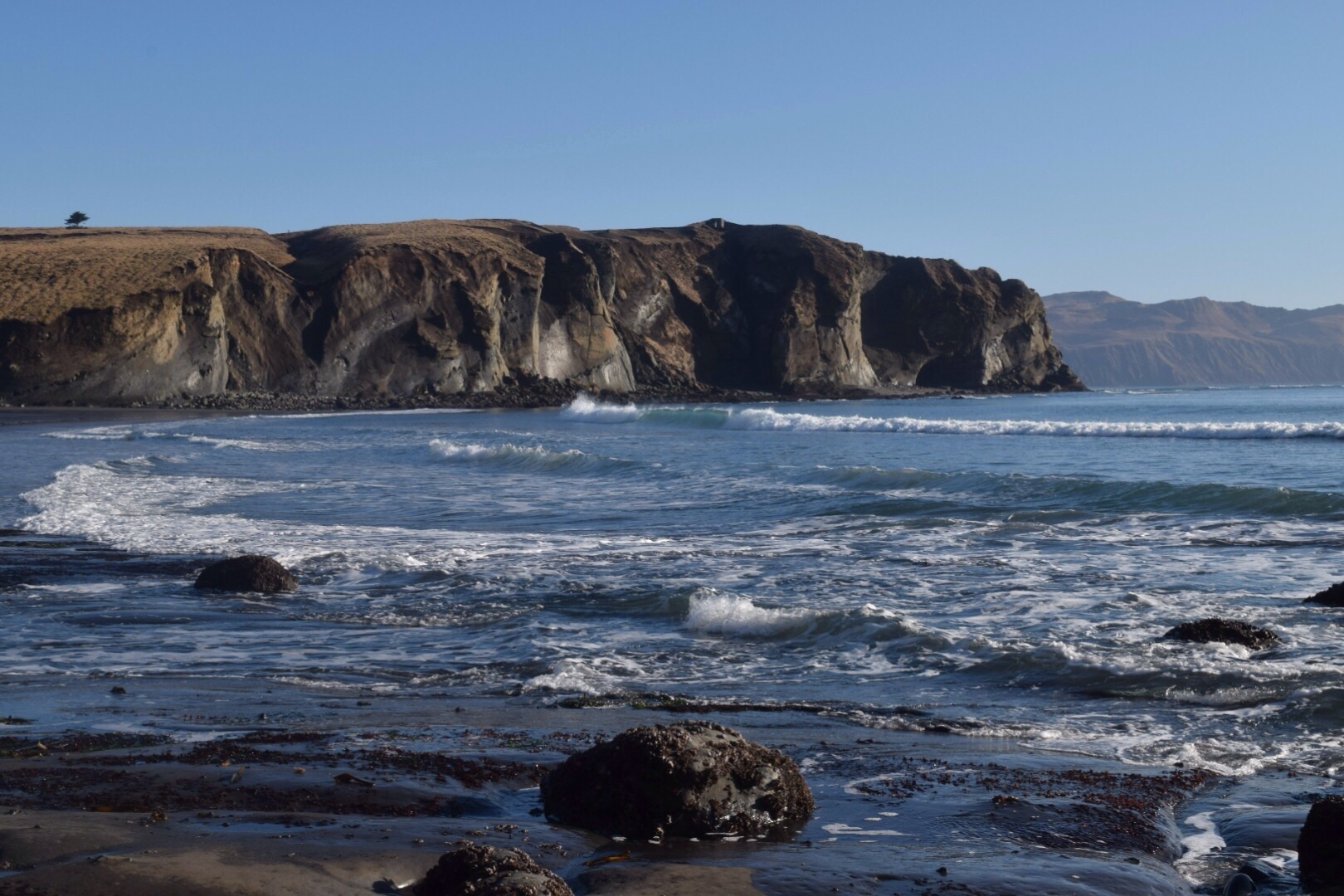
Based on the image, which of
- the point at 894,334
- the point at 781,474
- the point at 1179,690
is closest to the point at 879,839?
the point at 1179,690

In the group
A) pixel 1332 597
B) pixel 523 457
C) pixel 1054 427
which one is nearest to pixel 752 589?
pixel 1332 597

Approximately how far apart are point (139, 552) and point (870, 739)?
34.6ft

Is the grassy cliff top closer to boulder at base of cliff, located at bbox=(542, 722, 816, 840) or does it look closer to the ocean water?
the ocean water

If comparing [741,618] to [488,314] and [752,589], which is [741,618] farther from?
[488,314]

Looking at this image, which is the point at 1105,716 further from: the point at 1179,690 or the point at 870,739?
the point at 870,739

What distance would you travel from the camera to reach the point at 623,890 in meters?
4.04

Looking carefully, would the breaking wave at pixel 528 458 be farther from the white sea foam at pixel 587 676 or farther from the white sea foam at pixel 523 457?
the white sea foam at pixel 587 676

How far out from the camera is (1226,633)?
28.2 ft

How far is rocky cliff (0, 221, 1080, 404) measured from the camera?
6888 centimetres

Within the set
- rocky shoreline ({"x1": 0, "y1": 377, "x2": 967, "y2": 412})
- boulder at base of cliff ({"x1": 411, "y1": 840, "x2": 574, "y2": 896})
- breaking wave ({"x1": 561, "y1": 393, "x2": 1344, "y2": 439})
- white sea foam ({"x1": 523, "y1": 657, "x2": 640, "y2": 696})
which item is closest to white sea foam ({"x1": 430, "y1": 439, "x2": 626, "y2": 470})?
breaking wave ({"x1": 561, "y1": 393, "x2": 1344, "y2": 439})

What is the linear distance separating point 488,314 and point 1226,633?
84093 millimetres

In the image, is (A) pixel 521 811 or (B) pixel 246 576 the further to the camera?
(B) pixel 246 576

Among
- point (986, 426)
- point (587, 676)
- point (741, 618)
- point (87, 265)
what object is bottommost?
point (587, 676)

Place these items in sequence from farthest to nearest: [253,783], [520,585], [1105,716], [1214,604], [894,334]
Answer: [894,334], [520,585], [1214,604], [1105,716], [253,783]
